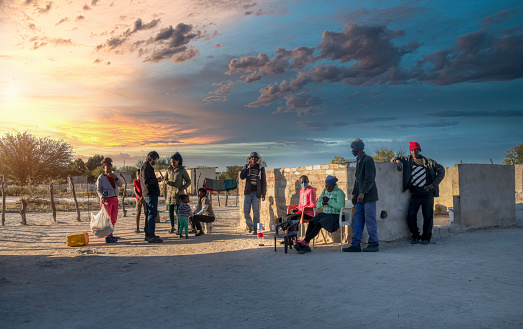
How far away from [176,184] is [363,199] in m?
4.60

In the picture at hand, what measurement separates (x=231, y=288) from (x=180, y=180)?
16.4ft

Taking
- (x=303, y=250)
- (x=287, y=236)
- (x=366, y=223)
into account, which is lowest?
(x=303, y=250)

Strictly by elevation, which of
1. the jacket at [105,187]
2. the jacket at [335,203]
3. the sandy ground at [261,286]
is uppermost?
the jacket at [105,187]

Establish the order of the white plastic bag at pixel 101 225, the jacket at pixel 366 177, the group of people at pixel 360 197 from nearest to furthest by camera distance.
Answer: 1. the jacket at pixel 366 177
2. the group of people at pixel 360 197
3. the white plastic bag at pixel 101 225

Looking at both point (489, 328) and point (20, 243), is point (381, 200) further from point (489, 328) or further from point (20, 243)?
point (20, 243)

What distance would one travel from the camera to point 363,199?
766cm

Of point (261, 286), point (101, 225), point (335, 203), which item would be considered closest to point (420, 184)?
point (335, 203)

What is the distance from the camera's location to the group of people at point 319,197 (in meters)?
7.73

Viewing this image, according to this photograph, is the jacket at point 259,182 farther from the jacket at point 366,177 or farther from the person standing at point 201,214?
the jacket at point 366,177

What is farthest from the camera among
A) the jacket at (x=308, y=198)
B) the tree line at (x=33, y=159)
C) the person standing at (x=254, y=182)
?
the tree line at (x=33, y=159)

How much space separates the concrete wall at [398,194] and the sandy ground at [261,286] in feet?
2.10

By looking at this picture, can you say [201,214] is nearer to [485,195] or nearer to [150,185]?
[150,185]

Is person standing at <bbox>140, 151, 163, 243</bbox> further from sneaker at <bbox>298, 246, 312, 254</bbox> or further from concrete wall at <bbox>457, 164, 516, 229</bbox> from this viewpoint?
concrete wall at <bbox>457, 164, 516, 229</bbox>

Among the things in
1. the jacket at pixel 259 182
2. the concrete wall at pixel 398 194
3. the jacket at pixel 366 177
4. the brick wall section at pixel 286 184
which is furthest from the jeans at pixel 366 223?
the jacket at pixel 259 182
